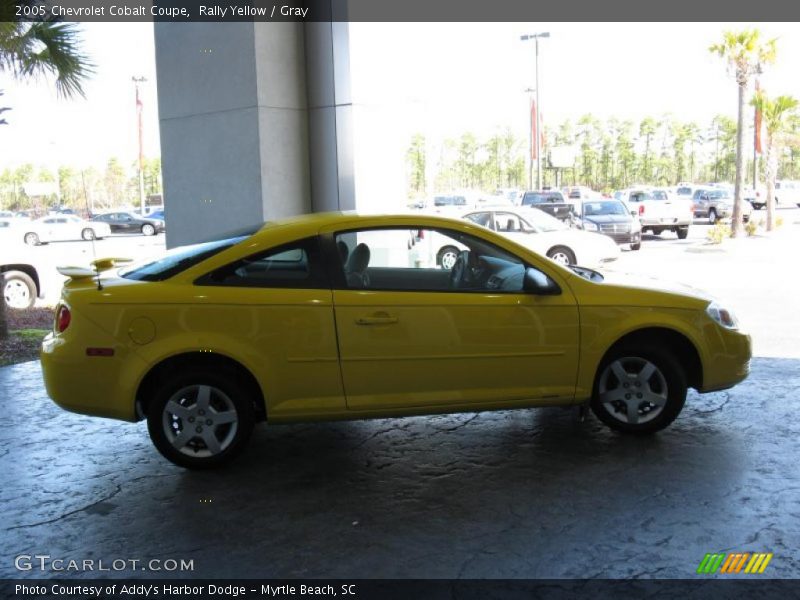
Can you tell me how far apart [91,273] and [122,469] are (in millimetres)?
1318

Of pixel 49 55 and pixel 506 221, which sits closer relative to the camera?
pixel 49 55

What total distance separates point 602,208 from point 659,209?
1.55 metres

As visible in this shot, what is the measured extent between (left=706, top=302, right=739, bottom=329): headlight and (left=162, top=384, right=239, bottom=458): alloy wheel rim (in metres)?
3.31

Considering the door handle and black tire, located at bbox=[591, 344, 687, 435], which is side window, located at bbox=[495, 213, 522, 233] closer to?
black tire, located at bbox=[591, 344, 687, 435]

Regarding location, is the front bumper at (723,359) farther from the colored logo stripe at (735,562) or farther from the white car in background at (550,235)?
the white car in background at (550,235)

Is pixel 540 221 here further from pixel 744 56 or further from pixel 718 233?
pixel 718 233

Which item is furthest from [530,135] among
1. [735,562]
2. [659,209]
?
[735,562]

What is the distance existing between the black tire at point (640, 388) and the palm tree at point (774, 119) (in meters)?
7.95

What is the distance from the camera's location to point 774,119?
11.7m

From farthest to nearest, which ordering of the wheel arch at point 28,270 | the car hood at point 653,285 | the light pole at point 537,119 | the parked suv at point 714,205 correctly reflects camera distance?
the parked suv at point 714,205, the wheel arch at point 28,270, the light pole at point 537,119, the car hood at point 653,285

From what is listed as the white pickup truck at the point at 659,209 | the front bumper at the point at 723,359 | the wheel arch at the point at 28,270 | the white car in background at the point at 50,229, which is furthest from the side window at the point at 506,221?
the front bumper at the point at 723,359

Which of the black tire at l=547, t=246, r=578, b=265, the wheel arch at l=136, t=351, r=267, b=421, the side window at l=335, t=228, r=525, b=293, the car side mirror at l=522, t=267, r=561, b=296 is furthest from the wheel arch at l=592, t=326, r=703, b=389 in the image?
the black tire at l=547, t=246, r=578, b=265

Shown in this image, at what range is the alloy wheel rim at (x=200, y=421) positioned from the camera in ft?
15.6

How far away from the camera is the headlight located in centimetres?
534
